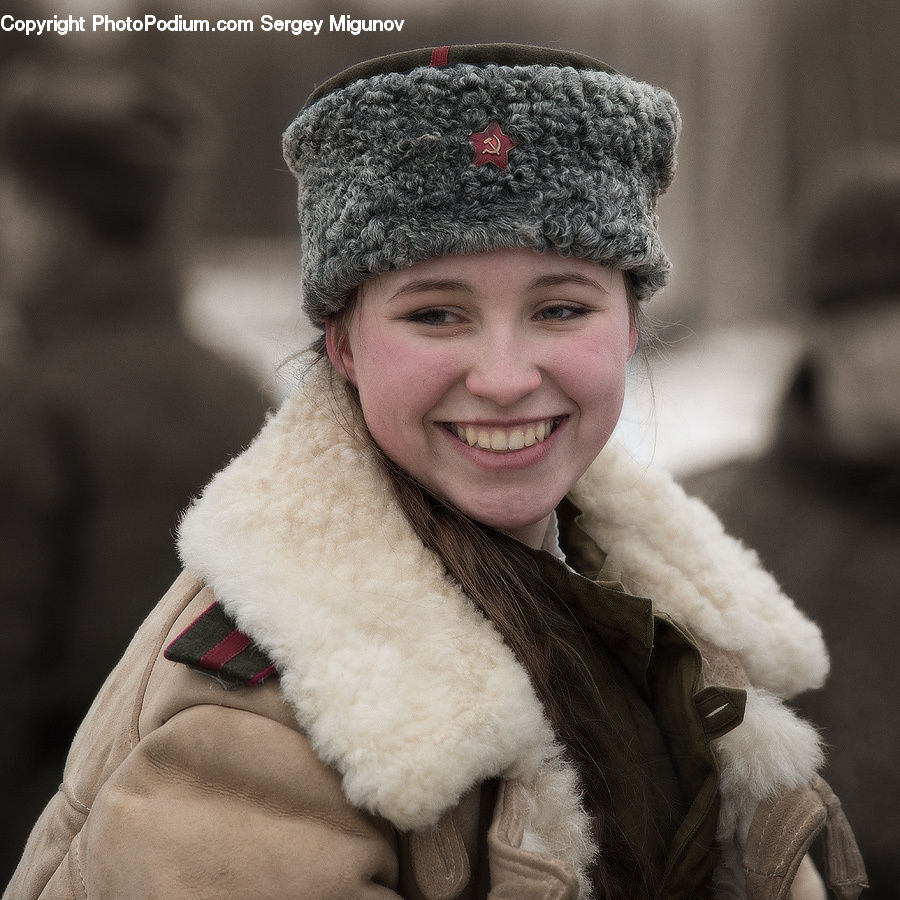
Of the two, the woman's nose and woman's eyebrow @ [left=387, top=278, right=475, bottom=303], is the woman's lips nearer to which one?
the woman's nose

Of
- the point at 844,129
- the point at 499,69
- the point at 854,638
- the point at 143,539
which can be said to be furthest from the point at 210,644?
the point at 844,129

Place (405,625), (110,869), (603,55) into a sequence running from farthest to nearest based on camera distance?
(603,55), (405,625), (110,869)

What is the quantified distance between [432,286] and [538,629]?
50 centimetres

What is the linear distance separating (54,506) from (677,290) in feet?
5.81

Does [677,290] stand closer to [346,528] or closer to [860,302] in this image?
[860,302]

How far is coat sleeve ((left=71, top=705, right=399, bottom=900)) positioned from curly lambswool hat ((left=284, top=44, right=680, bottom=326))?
63 cm

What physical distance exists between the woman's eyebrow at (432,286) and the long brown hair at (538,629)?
0.13 metres

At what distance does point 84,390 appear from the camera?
2189 millimetres

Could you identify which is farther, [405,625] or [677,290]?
[677,290]

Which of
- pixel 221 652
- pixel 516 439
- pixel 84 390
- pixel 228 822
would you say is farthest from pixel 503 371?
pixel 84 390

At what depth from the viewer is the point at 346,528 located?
3.84ft

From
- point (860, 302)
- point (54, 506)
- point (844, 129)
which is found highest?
point (844, 129)

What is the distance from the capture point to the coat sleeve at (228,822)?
93 cm

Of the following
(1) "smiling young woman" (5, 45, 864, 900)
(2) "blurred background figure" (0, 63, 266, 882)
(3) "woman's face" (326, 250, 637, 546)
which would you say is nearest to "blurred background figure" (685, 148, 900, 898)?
(1) "smiling young woman" (5, 45, 864, 900)
